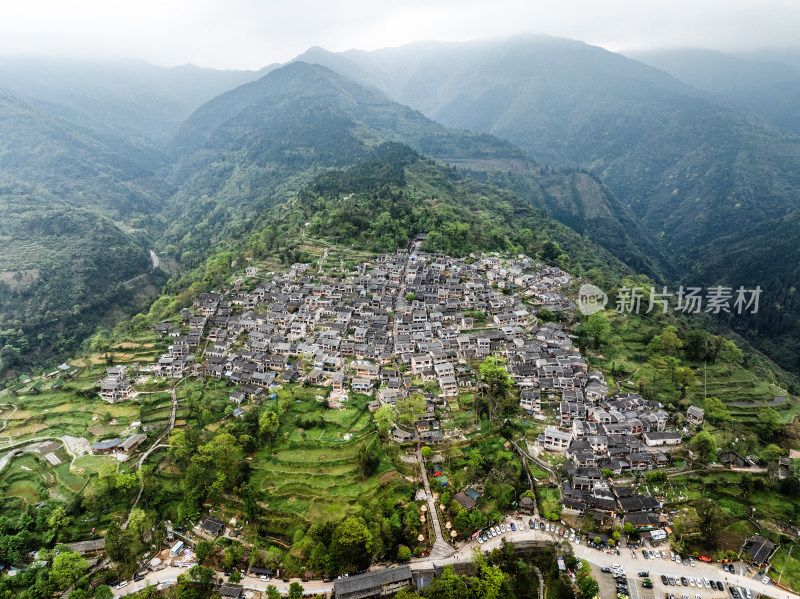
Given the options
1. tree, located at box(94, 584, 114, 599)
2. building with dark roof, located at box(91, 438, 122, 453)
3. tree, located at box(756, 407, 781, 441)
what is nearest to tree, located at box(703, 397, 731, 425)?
tree, located at box(756, 407, 781, 441)

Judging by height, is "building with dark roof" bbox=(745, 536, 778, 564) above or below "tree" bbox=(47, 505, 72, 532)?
above

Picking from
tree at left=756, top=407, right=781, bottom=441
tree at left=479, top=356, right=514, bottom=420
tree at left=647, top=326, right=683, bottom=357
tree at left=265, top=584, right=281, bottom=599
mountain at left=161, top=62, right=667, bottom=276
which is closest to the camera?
tree at left=265, top=584, right=281, bottom=599

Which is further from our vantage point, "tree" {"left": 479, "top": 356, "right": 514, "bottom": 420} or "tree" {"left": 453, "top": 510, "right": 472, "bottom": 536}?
"tree" {"left": 479, "top": 356, "right": 514, "bottom": 420}

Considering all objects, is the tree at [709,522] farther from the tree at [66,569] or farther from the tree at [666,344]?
the tree at [66,569]

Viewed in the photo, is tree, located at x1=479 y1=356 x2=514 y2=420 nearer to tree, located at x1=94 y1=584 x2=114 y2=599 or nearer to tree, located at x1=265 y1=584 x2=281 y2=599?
tree, located at x1=265 y1=584 x2=281 y2=599

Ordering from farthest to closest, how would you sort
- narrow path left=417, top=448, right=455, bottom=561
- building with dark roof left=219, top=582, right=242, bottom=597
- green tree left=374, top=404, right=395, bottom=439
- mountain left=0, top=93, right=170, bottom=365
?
mountain left=0, top=93, right=170, bottom=365 → green tree left=374, top=404, right=395, bottom=439 → narrow path left=417, top=448, right=455, bottom=561 → building with dark roof left=219, top=582, right=242, bottom=597

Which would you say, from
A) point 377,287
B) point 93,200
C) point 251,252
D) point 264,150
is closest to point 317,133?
point 264,150

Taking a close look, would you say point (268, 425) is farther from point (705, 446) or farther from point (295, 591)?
point (705, 446)

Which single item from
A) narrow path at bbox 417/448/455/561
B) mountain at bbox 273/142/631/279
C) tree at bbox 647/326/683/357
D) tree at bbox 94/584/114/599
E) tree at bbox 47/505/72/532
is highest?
mountain at bbox 273/142/631/279
